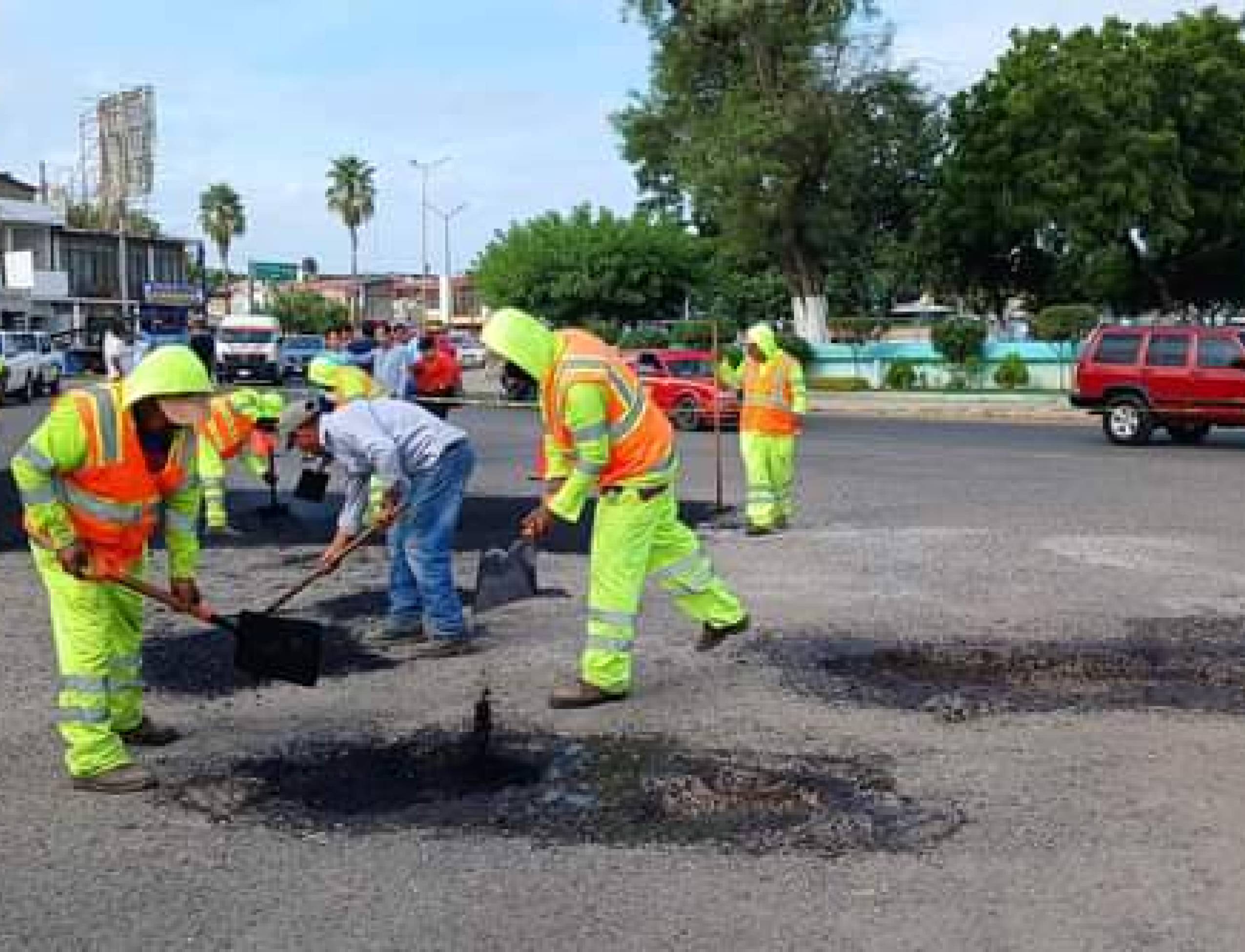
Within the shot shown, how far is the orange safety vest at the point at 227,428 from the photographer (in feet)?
37.5

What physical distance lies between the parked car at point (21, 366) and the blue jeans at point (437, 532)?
26.6 meters

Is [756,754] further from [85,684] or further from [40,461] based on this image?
[40,461]

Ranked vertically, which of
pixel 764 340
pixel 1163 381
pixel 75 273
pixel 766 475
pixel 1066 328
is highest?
pixel 75 273

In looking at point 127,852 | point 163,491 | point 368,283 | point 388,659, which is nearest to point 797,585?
point 388,659

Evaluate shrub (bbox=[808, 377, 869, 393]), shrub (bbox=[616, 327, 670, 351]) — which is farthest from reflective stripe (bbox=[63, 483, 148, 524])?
shrub (bbox=[616, 327, 670, 351])

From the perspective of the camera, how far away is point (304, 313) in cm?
9300

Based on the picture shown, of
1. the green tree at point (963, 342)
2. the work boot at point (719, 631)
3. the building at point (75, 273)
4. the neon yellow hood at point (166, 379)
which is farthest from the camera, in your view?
the building at point (75, 273)

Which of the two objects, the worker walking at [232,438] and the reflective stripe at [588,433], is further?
the worker walking at [232,438]

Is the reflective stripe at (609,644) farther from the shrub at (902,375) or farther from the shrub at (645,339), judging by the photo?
the shrub at (645,339)

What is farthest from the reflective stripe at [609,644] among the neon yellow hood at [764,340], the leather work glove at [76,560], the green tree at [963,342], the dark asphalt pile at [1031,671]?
the green tree at [963,342]

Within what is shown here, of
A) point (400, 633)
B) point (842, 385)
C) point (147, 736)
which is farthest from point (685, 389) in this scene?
point (147, 736)

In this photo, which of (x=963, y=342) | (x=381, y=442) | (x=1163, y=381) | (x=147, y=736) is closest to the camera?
(x=147, y=736)

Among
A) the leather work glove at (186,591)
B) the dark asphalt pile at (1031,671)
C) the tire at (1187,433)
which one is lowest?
the dark asphalt pile at (1031,671)

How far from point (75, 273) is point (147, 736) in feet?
239
